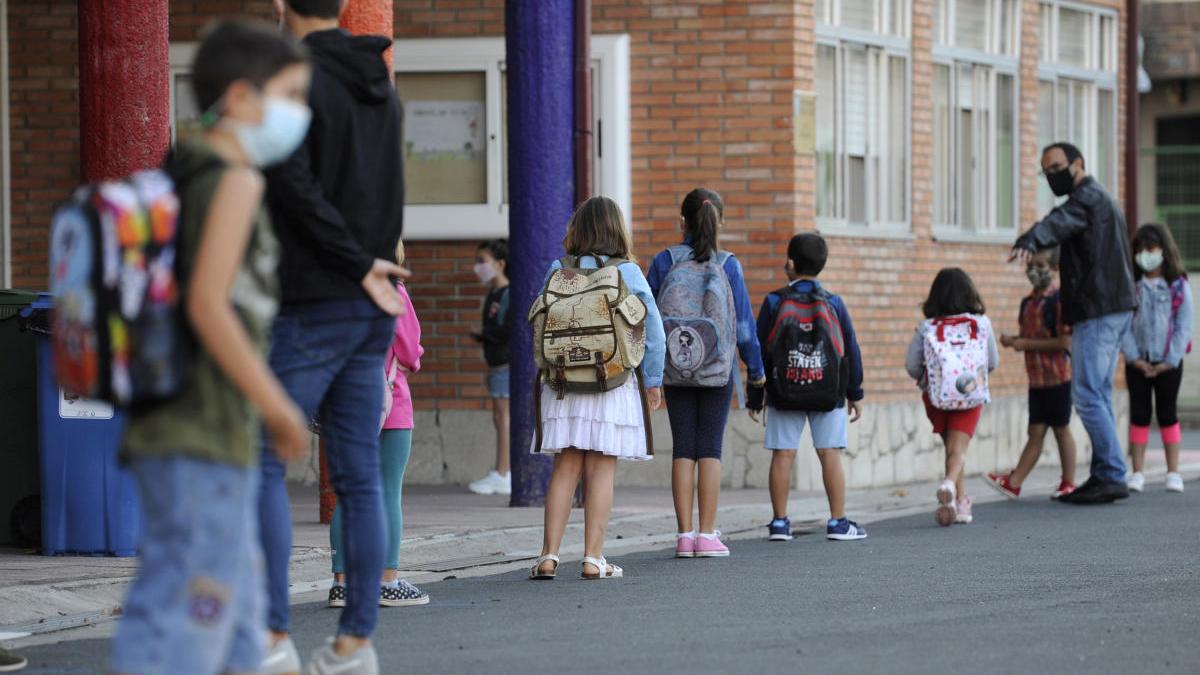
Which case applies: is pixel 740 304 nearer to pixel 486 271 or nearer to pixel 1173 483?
pixel 486 271

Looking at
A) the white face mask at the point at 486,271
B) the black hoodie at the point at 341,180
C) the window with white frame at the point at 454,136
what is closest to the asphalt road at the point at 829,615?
the black hoodie at the point at 341,180

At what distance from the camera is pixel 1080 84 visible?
19.1 meters

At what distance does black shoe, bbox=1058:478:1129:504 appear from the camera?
13.5 metres

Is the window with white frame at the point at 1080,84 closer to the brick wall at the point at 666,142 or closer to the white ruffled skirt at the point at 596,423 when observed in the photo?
the brick wall at the point at 666,142

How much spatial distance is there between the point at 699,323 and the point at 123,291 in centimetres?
604

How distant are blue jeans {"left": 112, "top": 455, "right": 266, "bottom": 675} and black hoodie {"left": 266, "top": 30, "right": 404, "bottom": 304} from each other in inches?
61.6

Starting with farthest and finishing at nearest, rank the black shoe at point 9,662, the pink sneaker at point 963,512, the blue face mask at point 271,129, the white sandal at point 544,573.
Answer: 1. the pink sneaker at point 963,512
2. the white sandal at point 544,573
3. the black shoe at point 9,662
4. the blue face mask at point 271,129

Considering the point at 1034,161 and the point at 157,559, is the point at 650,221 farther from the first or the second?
the point at 157,559

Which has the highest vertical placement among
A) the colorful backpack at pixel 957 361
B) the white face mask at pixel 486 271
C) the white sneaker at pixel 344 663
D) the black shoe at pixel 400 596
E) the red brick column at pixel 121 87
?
the red brick column at pixel 121 87

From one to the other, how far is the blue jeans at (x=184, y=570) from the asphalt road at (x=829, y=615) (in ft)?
7.22

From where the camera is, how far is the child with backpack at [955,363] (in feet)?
40.9

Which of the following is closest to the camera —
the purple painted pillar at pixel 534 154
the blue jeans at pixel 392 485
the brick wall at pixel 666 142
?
the blue jeans at pixel 392 485

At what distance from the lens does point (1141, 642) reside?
23.6 feet

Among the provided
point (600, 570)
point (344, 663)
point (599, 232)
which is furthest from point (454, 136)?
point (344, 663)
